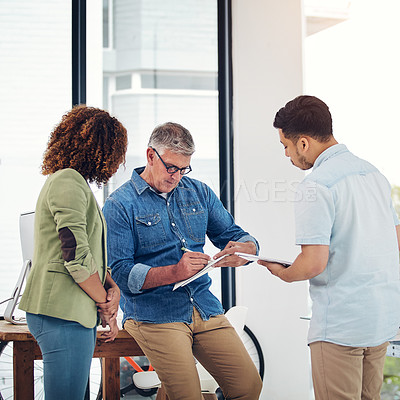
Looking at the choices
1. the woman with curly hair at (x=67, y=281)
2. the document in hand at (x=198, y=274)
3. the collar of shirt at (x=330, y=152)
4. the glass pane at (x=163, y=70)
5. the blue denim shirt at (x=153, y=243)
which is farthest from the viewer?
the glass pane at (x=163, y=70)

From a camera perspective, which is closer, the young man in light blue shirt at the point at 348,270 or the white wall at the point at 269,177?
the young man in light blue shirt at the point at 348,270

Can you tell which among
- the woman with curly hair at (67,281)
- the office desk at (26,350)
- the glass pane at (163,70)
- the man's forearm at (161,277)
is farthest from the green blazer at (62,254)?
the glass pane at (163,70)

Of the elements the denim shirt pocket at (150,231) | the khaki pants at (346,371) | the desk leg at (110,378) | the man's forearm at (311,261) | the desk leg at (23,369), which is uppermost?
the denim shirt pocket at (150,231)

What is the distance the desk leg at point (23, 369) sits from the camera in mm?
2152

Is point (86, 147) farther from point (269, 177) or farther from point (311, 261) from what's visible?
point (269, 177)

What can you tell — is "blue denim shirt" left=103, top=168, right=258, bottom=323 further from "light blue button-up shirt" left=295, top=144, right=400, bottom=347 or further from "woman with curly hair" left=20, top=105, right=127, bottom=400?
"light blue button-up shirt" left=295, top=144, right=400, bottom=347

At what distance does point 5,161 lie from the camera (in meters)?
3.16

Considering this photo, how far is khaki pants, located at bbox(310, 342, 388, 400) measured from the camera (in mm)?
1561

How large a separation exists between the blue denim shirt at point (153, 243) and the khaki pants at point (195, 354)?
0.04m

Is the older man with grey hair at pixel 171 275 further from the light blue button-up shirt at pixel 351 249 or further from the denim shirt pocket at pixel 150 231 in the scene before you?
the light blue button-up shirt at pixel 351 249

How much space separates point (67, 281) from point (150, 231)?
54 centimetres

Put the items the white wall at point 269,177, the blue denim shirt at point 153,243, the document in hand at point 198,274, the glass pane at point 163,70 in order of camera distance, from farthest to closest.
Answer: the glass pane at point 163,70 → the white wall at point 269,177 → the blue denim shirt at point 153,243 → the document in hand at point 198,274

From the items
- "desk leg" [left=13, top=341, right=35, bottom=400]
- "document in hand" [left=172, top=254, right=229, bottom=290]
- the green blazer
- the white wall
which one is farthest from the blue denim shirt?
the white wall

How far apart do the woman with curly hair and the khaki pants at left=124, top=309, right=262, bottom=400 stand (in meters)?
0.33
